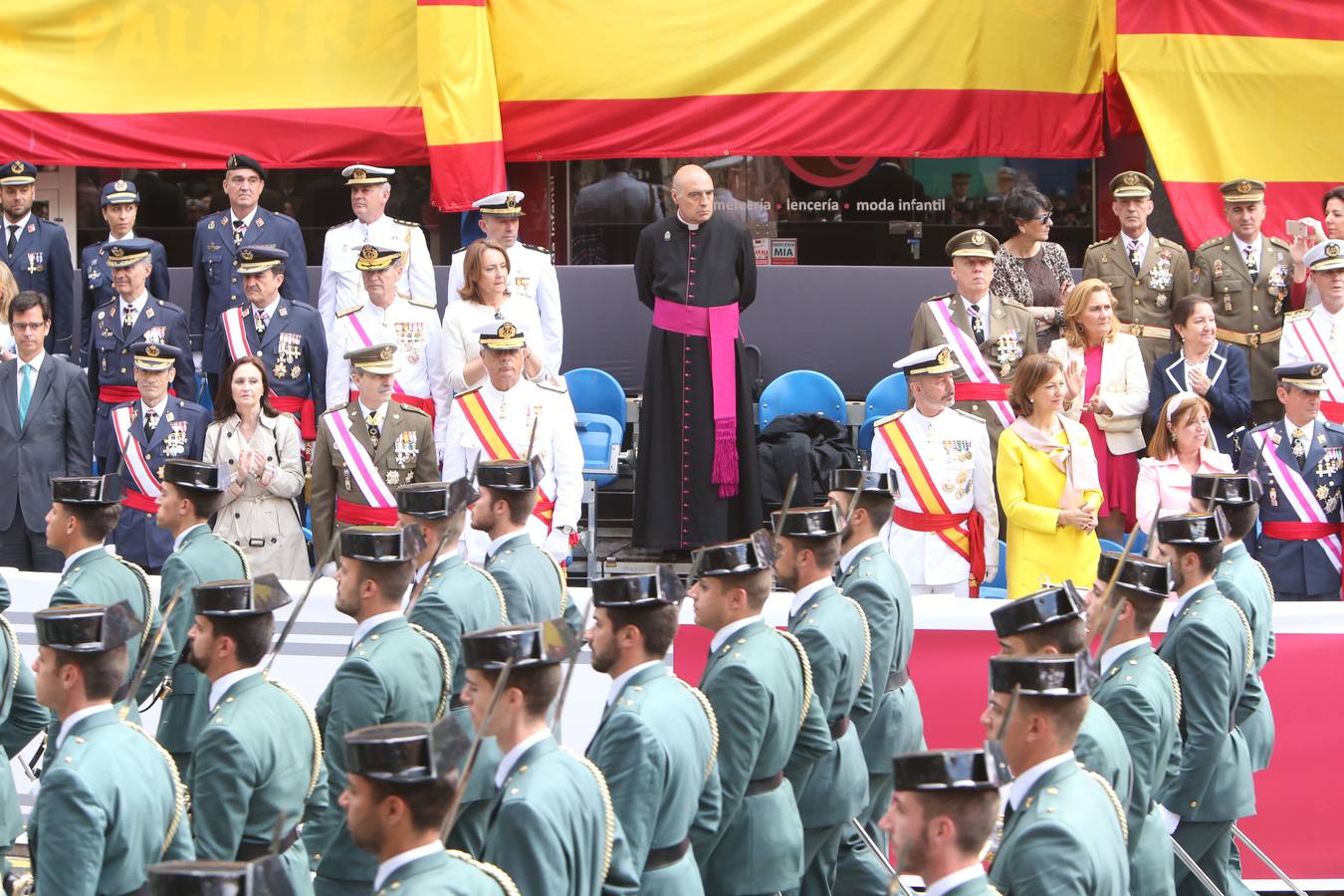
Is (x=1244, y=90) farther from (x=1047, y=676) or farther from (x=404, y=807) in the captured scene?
(x=404, y=807)

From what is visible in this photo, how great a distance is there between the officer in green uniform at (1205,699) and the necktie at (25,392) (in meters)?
5.58

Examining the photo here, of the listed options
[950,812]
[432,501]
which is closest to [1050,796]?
[950,812]

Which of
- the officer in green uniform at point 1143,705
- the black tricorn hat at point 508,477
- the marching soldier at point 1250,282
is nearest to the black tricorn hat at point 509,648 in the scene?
the officer in green uniform at point 1143,705

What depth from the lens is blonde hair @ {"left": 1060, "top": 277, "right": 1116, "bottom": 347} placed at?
29.4ft

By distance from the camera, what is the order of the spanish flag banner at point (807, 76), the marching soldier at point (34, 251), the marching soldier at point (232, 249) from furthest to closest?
1. the spanish flag banner at point (807, 76)
2. the marching soldier at point (34, 251)
3. the marching soldier at point (232, 249)

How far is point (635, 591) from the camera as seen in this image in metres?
4.86

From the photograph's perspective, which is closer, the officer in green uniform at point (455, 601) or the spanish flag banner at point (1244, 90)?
the officer in green uniform at point (455, 601)

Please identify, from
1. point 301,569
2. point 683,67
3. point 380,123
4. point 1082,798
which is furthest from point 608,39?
point 1082,798

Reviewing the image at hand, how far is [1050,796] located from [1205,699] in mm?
1972

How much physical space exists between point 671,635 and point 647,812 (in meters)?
0.50

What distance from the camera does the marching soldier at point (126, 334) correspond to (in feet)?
30.9

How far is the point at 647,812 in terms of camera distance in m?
4.58

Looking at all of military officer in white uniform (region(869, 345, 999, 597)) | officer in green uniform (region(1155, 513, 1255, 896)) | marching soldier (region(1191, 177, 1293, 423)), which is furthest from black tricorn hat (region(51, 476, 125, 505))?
marching soldier (region(1191, 177, 1293, 423))

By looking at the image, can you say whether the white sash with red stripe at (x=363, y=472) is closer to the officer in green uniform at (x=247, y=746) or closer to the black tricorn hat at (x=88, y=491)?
the black tricorn hat at (x=88, y=491)
